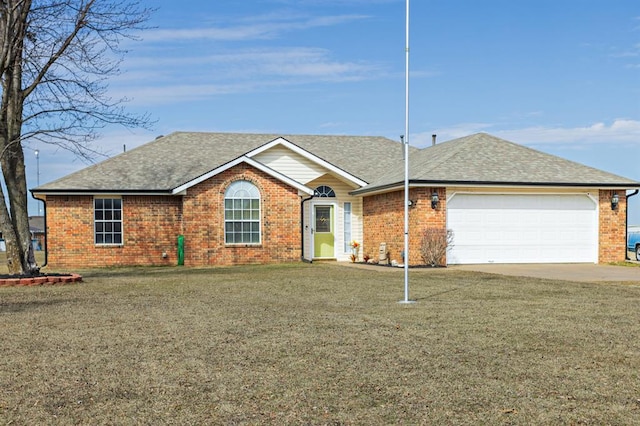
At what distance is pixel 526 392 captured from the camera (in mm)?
5980

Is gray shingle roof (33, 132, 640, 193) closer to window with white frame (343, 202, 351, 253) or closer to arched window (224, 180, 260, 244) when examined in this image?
window with white frame (343, 202, 351, 253)

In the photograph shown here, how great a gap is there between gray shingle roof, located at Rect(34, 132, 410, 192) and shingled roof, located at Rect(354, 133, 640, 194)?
349 cm

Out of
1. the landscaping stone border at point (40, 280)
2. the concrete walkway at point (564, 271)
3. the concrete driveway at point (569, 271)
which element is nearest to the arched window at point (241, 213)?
the concrete walkway at point (564, 271)

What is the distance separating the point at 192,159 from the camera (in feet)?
90.0

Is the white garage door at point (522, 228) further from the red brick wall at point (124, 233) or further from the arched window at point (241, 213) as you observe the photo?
the red brick wall at point (124, 233)

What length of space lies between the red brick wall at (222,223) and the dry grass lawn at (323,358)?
9.64m

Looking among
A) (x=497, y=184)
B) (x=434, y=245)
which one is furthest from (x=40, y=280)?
(x=497, y=184)

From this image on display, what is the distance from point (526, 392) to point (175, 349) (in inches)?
161

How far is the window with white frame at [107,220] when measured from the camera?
2423 cm

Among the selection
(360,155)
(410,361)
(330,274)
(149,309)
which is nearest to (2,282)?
(149,309)

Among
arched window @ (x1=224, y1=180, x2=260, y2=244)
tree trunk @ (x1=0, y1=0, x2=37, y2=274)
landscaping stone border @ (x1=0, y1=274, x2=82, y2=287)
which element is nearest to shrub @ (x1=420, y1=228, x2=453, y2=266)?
arched window @ (x1=224, y1=180, x2=260, y2=244)

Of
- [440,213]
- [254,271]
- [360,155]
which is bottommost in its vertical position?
[254,271]

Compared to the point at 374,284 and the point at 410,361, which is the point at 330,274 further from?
the point at 410,361

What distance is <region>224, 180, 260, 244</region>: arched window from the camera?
23797 mm
